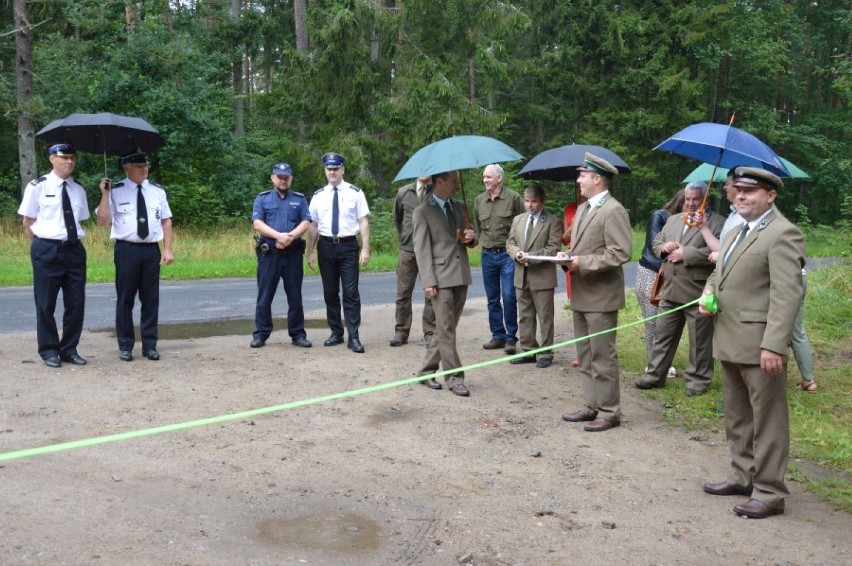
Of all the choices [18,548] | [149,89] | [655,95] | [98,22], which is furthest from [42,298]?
[655,95]

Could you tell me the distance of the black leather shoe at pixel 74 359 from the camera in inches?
344

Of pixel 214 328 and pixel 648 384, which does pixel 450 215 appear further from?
pixel 214 328

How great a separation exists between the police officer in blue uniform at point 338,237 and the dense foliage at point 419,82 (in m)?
5.37

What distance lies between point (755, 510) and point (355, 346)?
537 centimetres

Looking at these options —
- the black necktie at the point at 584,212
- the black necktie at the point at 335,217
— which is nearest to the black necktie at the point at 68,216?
the black necktie at the point at 335,217

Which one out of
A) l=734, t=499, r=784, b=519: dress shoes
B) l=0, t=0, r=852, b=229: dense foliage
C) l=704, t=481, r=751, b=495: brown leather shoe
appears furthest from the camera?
l=0, t=0, r=852, b=229: dense foliage

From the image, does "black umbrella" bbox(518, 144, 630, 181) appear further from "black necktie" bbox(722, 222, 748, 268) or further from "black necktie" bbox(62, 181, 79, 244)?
"black necktie" bbox(62, 181, 79, 244)

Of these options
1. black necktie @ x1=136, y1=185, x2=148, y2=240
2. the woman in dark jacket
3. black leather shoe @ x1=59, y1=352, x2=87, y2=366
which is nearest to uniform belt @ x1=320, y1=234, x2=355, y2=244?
black necktie @ x1=136, y1=185, x2=148, y2=240

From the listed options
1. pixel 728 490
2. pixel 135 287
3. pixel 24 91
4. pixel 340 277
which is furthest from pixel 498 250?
pixel 24 91

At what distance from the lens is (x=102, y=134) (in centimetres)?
897

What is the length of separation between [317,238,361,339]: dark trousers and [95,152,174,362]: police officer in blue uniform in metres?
1.78

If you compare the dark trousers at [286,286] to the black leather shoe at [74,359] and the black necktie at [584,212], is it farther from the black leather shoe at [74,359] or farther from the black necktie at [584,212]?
the black necktie at [584,212]

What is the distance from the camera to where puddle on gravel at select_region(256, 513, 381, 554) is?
183 inches

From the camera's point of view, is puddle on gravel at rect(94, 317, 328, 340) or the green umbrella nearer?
the green umbrella
